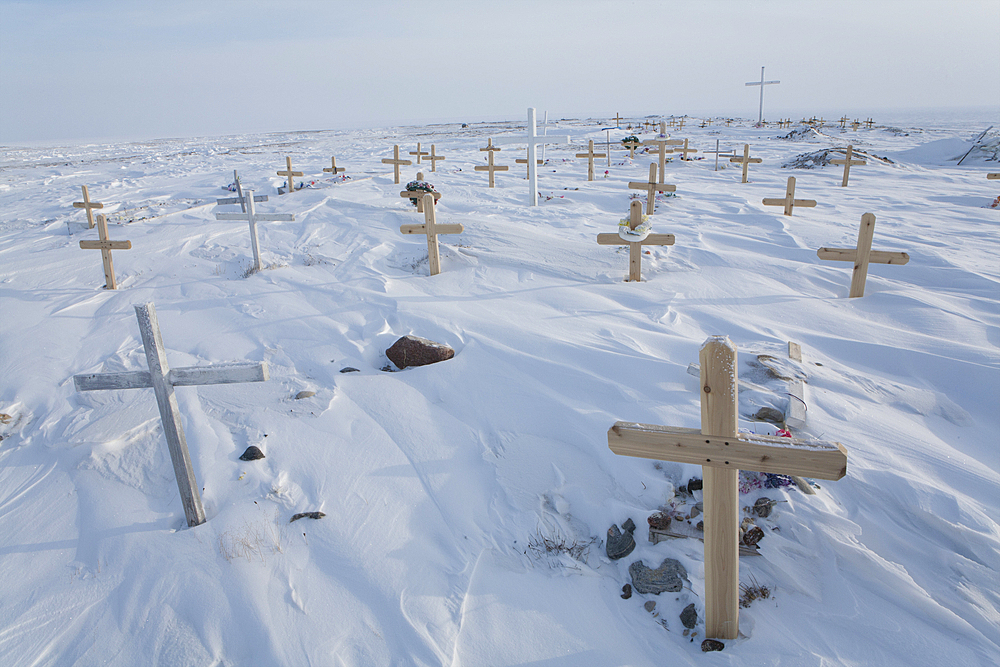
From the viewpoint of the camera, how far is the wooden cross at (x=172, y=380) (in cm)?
352

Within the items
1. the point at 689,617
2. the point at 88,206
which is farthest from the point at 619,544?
the point at 88,206

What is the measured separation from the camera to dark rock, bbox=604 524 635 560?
11.1ft

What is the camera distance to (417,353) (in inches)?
→ 221

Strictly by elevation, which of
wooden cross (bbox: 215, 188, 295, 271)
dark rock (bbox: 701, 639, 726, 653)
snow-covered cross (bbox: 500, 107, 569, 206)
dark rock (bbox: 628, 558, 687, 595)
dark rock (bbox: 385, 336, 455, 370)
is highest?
snow-covered cross (bbox: 500, 107, 569, 206)

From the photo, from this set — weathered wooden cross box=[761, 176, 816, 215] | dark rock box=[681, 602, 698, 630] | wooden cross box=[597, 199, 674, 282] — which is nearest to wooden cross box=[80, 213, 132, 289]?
wooden cross box=[597, 199, 674, 282]

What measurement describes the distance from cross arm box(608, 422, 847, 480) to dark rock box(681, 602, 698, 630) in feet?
3.39

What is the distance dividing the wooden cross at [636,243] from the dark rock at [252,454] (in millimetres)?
5346

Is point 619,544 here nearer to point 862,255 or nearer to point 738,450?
point 738,450

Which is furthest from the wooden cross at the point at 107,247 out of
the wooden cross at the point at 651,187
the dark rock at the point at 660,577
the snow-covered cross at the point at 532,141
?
the wooden cross at the point at 651,187

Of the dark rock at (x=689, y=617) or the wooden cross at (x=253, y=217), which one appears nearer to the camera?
the dark rock at (x=689, y=617)

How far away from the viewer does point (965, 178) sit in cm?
1873

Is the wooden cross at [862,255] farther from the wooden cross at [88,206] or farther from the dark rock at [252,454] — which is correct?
the wooden cross at [88,206]

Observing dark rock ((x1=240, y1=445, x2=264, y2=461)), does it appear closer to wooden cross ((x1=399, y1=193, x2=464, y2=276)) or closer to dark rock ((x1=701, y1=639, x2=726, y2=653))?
dark rock ((x1=701, y1=639, x2=726, y2=653))

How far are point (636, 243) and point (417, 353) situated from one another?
12.9 feet
